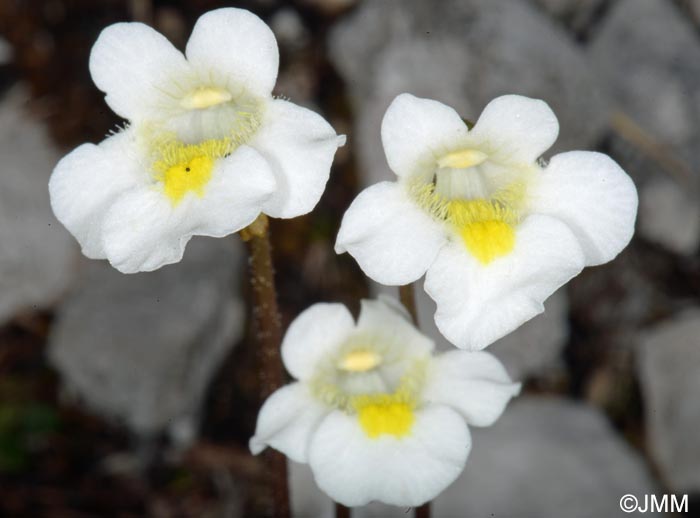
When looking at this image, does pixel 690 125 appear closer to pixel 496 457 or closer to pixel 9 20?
pixel 496 457

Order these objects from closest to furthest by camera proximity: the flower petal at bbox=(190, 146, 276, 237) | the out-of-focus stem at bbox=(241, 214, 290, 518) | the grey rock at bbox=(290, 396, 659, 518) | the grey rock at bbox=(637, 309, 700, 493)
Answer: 1. the flower petal at bbox=(190, 146, 276, 237)
2. the out-of-focus stem at bbox=(241, 214, 290, 518)
3. the grey rock at bbox=(290, 396, 659, 518)
4. the grey rock at bbox=(637, 309, 700, 493)

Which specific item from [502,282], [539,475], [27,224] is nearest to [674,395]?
[539,475]

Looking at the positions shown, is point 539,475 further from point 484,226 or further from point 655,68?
point 655,68

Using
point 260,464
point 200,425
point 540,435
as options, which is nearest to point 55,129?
point 200,425

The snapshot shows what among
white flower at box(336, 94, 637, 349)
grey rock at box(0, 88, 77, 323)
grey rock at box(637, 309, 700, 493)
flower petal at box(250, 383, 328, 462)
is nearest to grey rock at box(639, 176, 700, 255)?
grey rock at box(637, 309, 700, 493)

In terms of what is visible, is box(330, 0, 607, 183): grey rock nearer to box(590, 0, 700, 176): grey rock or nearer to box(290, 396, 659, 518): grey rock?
box(590, 0, 700, 176): grey rock

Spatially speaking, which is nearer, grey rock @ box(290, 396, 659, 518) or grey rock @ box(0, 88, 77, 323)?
grey rock @ box(290, 396, 659, 518)

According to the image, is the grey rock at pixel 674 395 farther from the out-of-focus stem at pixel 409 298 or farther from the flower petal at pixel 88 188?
the flower petal at pixel 88 188
